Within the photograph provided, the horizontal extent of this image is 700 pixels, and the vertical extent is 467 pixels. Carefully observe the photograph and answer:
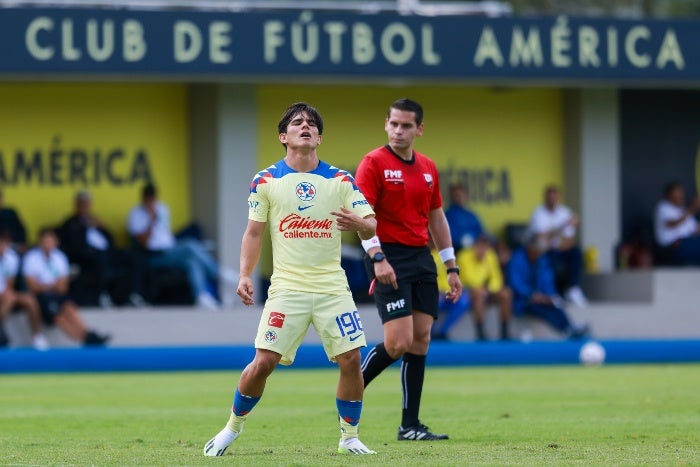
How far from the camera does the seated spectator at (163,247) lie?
20.0 meters

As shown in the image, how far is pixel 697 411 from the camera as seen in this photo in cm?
1164

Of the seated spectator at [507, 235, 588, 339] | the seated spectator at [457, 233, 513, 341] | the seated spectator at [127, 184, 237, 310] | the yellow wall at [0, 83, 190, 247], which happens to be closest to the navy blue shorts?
the seated spectator at [127, 184, 237, 310]

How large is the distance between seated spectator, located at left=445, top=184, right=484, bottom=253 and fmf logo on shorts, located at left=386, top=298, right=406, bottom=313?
Answer: 1080 centimetres

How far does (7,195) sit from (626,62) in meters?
8.66

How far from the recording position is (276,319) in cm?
840

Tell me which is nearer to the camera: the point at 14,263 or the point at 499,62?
the point at 14,263

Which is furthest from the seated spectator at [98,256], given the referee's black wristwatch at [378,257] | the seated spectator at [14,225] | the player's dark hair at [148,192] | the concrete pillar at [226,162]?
the referee's black wristwatch at [378,257]

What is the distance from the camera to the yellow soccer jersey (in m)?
8.47

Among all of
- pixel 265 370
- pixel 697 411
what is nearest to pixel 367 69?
pixel 697 411

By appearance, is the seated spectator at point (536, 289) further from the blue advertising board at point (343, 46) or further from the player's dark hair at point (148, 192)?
the player's dark hair at point (148, 192)

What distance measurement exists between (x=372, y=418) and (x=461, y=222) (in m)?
9.54

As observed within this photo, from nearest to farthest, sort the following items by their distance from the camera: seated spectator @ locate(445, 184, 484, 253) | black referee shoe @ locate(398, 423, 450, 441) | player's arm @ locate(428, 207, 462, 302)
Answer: black referee shoe @ locate(398, 423, 450, 441), player's arm @ locate(428, 207, 462, 302), seated spectator @ locate(445, 184, 484, 253)

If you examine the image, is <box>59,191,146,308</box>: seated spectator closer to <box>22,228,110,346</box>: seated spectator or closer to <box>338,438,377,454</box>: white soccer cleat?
<box>22,228,110,346</box>: seated spectator

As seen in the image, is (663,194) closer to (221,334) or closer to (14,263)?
(221,334)
